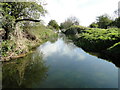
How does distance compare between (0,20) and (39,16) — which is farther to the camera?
(39,16)

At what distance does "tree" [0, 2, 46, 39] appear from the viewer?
9.20 meters

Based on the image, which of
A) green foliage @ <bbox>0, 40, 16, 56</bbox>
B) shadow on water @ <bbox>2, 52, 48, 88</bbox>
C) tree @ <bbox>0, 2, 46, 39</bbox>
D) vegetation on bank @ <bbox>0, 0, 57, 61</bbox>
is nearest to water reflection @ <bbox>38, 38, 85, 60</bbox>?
vegetation on bank @ <bbox>0, 0, 57, 61</bbox>

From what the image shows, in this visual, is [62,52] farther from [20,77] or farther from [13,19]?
[20,77]

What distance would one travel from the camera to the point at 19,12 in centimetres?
1052

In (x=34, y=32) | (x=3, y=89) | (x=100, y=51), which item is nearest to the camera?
(x=3, y=89)

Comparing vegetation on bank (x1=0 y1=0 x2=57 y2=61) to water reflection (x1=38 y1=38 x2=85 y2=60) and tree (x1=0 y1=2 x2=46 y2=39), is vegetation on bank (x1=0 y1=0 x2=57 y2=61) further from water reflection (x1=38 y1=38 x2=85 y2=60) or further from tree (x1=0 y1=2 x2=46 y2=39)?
water reflection (x1=38 y1=38 x2=85 y2=60)

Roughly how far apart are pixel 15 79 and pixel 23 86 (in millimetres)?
978

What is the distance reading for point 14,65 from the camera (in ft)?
23.9

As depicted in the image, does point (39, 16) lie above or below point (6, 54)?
above

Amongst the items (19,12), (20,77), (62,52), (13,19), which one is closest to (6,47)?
(13,19)

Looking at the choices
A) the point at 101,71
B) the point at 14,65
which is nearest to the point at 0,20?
the point at 14,65

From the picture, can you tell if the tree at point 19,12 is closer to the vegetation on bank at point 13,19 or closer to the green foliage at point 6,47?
the vegetation on bank at point 13,19

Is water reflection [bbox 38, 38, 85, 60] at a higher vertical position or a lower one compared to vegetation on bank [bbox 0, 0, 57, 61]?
lower

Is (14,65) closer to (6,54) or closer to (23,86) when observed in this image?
(6,54)
